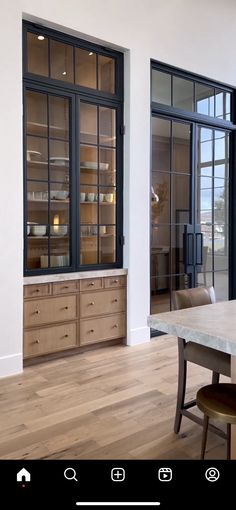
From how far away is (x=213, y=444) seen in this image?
2.15 metres

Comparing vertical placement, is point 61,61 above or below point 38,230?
above

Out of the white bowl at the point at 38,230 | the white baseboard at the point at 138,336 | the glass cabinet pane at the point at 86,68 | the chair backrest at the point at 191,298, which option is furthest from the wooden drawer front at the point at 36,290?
the glass cabinet pane at the point at 86,68

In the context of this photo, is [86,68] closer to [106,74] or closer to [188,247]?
[106,74]

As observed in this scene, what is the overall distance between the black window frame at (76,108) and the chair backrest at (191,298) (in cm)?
158

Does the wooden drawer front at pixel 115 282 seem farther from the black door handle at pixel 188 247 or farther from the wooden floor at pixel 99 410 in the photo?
the black door handle at pixel 188 247

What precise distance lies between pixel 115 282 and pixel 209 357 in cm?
192

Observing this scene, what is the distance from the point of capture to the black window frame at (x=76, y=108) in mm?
3352

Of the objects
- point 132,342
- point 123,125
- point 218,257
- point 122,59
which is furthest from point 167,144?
point 132,342

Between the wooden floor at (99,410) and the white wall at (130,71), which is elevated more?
the white wall at (130,71)

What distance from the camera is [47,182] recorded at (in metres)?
3.53

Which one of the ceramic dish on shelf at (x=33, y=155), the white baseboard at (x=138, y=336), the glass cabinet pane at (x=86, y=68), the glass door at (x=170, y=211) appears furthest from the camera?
the glass door at (x=170, y=211)
